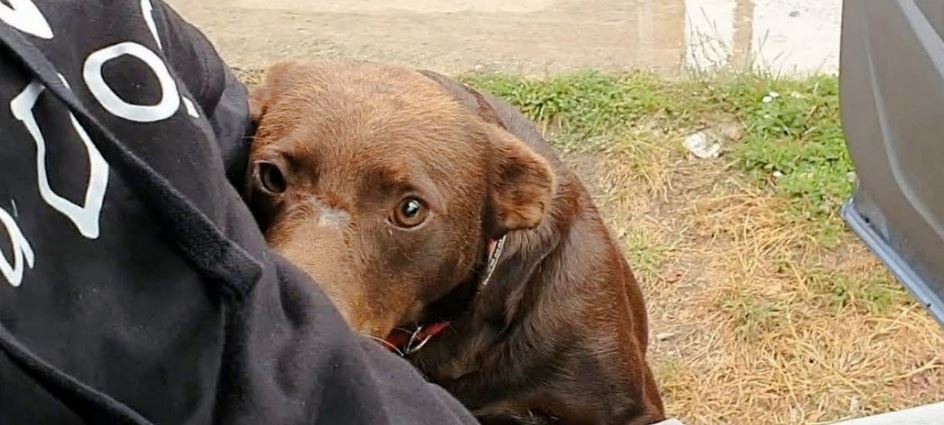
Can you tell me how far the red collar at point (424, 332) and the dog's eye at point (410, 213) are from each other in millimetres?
201

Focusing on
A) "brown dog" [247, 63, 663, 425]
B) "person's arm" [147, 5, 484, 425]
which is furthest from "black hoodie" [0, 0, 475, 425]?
"brown dog" [247, 63, 663, 425]

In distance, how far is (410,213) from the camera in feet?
6.05

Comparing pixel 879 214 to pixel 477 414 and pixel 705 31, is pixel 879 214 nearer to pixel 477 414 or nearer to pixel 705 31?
pixel 477 414

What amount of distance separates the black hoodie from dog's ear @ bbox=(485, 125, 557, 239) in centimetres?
84

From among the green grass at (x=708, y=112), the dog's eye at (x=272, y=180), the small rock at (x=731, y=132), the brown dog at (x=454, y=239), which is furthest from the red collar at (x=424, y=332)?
the small rock at (x=731, y=132)

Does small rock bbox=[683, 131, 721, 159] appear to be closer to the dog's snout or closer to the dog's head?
the dog's head

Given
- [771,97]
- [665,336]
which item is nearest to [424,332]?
[665,336]

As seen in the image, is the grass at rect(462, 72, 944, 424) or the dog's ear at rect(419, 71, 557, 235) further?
the grass at rect(462, 72, 944, 424)

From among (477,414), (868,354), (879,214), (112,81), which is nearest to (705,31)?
(868,354)

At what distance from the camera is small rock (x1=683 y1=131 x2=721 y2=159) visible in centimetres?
312

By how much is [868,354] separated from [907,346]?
78 millimetres

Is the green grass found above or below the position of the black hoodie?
below

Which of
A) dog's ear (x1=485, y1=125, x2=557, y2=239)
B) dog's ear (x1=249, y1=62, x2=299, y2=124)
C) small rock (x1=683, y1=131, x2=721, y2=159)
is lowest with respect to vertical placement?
small rock (x1=683, y1=131, x2=721, y2=159)

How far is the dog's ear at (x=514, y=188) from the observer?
6.53ft
